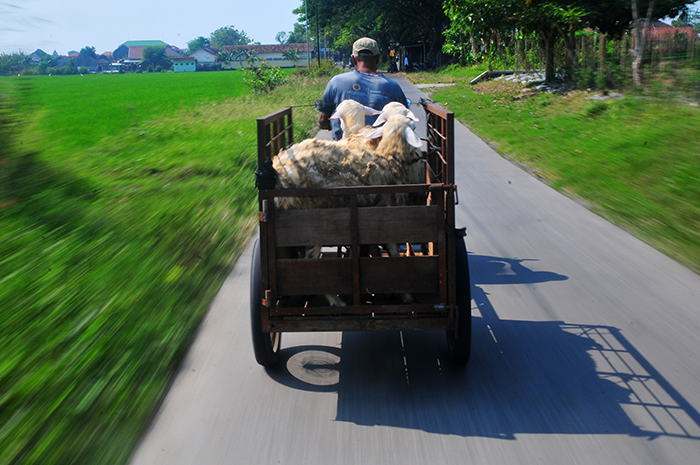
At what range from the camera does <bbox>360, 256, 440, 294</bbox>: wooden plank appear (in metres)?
3.31

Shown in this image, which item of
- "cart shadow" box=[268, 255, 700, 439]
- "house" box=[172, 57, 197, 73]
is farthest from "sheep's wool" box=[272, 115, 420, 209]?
"house" box=[172, 57, 197, 73]

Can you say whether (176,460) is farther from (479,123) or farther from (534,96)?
(534,96)

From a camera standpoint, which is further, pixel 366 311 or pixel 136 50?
pixel 136 50

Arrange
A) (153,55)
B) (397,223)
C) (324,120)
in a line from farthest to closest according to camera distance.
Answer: (153,55)
(324,120)
(397,223)

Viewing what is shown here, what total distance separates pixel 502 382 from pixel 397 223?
3.68 feet

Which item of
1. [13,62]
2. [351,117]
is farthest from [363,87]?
[13,62]

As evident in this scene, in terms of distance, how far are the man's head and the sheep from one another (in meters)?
1.57

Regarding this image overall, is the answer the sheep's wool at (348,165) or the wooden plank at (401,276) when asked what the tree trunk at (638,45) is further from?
the wooden plank at (401,276)

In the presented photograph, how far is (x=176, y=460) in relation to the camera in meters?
2.79

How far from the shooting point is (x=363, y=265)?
3.30 metres

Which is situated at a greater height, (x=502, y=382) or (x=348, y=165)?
(x=348, y=165)

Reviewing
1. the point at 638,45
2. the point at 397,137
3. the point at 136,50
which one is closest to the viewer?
the point at 397,137

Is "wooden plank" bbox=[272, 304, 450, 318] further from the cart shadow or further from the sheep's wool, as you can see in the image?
the sheep's wool

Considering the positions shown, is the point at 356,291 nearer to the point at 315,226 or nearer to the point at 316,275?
the point at 316,275
